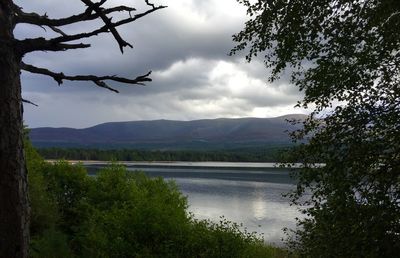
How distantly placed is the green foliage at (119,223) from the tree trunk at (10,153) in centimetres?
1741

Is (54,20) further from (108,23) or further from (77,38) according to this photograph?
(108,23)

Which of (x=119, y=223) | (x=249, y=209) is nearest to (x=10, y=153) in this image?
(x=119, y=223)

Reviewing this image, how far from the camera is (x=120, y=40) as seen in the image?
17.8 ft

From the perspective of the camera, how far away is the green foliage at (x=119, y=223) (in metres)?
24.5

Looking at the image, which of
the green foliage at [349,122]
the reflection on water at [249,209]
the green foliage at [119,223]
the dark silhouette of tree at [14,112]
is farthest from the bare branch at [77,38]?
the reflection on water at [249,209]

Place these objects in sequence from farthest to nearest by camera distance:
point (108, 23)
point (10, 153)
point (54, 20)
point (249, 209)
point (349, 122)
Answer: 1. point (249, 209)
2. point (349, 122)
3. point (54, 20)
4. point (10, 153)
5. point (108, 23)

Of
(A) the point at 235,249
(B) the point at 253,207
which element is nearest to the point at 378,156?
(A) the point at 235,249

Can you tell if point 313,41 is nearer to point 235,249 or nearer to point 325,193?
point 325,193

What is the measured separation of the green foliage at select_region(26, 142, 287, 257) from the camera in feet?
80.3

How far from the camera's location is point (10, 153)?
542cm

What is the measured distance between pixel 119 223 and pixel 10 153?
21920 mm

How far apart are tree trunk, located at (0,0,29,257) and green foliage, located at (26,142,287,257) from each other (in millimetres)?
17414

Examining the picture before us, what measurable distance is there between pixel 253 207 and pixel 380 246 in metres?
64.2

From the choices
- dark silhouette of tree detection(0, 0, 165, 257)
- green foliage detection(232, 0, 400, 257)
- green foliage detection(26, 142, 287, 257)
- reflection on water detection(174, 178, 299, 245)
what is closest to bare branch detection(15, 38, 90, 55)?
dark silhouette of tree detection(0, 0, 165, 257)
